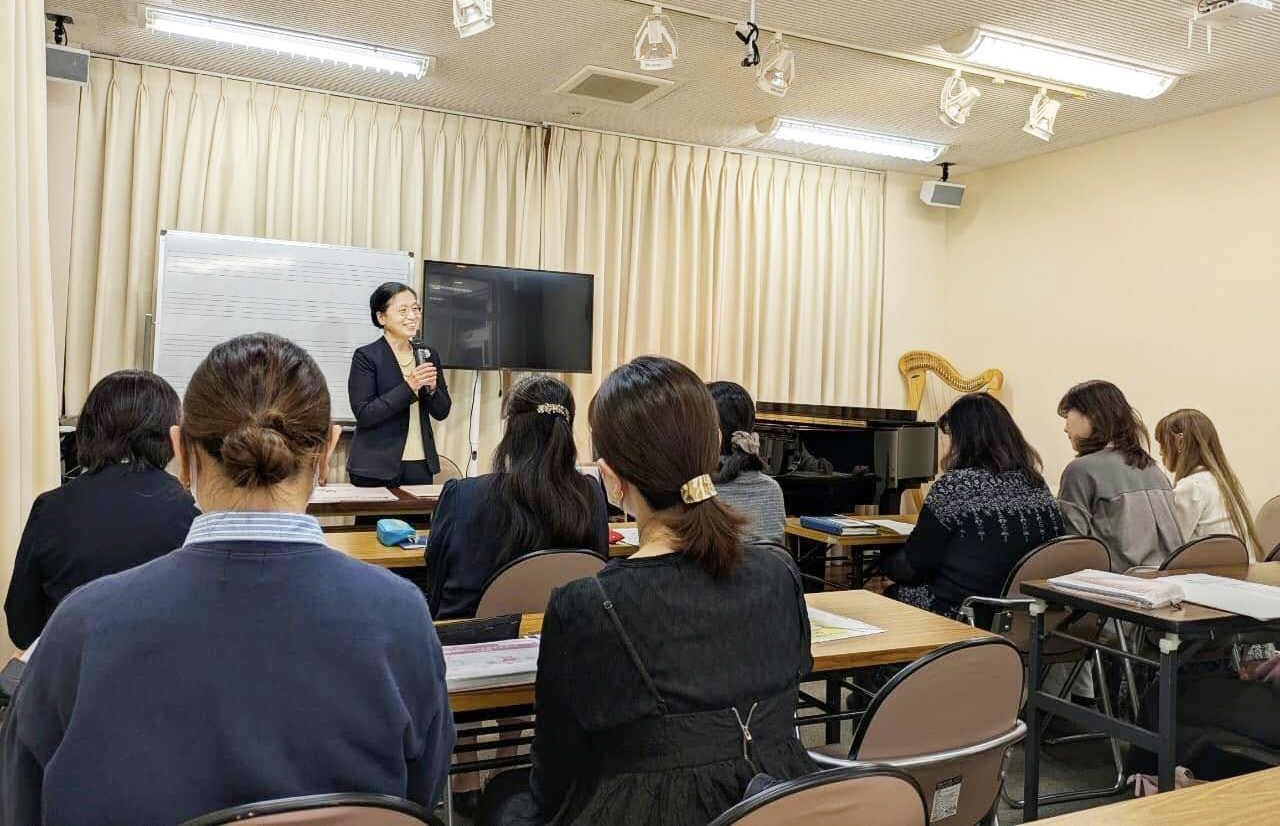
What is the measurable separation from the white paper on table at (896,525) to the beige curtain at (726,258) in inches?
97.4

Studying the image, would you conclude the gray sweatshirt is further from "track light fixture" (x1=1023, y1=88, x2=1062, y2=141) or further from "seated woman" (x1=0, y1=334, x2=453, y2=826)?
"seated woman" (x1=0, y1=334, x2=453, y2=826)

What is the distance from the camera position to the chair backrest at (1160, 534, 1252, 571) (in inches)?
127

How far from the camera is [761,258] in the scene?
21.8 ft

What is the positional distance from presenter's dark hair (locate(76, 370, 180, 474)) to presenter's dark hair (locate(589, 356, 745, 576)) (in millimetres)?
1226

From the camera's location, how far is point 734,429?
2.95 metres

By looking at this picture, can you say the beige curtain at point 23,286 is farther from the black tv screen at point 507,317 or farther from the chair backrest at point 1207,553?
the chair backrest at point 1207,553

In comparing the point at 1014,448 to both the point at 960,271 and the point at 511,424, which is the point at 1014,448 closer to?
the point at 511,424

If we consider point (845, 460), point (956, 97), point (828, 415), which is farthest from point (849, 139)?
point (845, 460)

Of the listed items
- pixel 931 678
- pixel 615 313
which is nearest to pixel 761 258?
pixel 615 313

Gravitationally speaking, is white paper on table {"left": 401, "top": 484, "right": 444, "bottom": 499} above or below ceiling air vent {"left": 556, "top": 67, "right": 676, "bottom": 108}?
below

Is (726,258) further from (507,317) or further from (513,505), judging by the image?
(513,505)

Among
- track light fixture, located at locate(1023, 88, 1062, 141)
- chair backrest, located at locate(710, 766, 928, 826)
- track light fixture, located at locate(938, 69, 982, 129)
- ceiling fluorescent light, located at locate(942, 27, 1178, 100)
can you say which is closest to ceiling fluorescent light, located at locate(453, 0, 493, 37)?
ceiling fluorescent light, located at locate(942, 27, 1178, 100)

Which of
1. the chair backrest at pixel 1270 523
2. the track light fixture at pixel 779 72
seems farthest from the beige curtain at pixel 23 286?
the chair backrest at pixel 1270 523

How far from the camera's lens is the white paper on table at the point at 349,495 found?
350 centimetres
